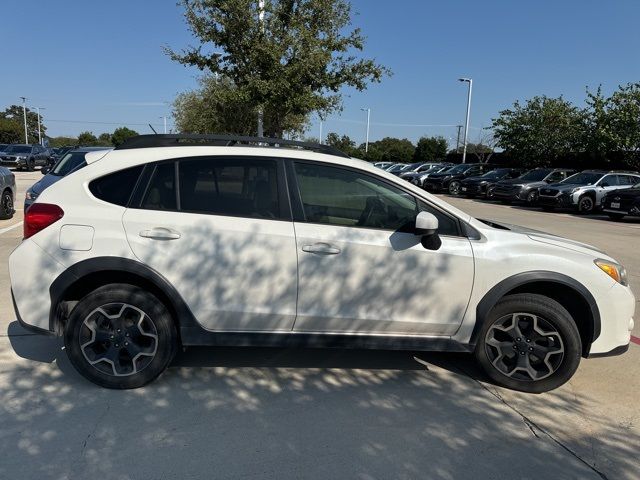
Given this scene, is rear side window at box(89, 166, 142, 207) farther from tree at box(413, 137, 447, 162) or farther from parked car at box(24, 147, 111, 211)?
tree at box(413, 137, 447, 162)

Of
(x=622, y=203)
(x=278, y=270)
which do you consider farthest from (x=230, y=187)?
(x=622, y=203)

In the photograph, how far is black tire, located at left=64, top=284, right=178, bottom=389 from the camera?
3.57 m

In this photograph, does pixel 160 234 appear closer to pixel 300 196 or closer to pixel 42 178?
pixel 300 196

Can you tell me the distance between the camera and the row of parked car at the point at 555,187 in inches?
669

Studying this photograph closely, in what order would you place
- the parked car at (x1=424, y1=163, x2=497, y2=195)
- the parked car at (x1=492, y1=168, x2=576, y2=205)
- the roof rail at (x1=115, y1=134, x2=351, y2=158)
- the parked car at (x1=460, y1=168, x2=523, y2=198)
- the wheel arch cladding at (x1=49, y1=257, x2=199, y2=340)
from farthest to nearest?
1. the parked car at (x1=424, y1=163, x2=497, y2=195)
2. the parked car at (x1=460, y1=168, x2=523, y2=198)
3. the parked car at (x1=492, y1=168, x2=576, y2=205)
4. the roof rail at (x1=115, y1=134, x2=351, y2=158)
5. the wheel arch cladding at (x1=49, y1=257, x2=199, y2=340)

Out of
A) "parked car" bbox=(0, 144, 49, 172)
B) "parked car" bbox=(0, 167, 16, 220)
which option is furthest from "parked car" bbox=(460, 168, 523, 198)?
"parked car" bbox=(0, 144, 49, 172)

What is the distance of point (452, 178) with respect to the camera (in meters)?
27.5

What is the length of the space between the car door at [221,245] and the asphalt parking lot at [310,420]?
0.61 m

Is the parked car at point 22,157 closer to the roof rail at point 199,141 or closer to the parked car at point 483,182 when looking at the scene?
the parked car at point 483,182

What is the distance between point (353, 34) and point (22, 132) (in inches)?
3345

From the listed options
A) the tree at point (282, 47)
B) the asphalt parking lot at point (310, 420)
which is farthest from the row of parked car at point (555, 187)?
the asphalt parking lot at point (310, 420)

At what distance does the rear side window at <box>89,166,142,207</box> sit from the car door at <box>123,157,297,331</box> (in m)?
0.11

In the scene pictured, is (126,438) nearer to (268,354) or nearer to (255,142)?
(268,354)

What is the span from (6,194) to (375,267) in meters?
10.5
